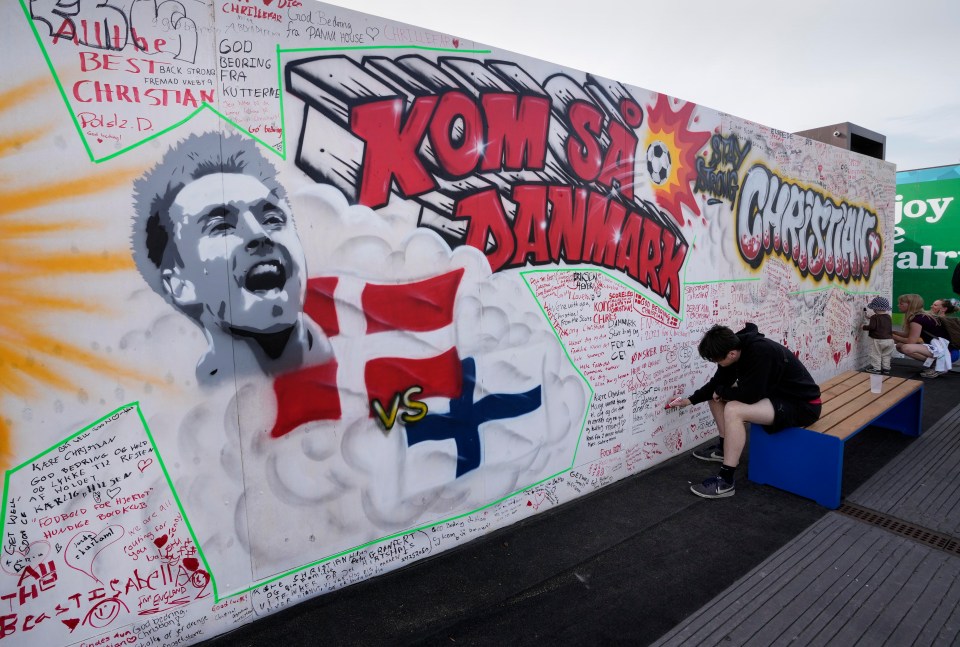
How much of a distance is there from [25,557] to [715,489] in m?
4.31

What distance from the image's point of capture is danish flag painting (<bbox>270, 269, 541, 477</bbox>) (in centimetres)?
291

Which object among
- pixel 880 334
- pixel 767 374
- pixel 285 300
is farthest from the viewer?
pixel 880 334

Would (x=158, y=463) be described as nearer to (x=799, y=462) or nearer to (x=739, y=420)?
(x=739, y=420)

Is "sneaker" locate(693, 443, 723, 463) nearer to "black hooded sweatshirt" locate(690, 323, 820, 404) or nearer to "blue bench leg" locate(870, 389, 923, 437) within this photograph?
"black hooded sweatshirt" locate(690, 323, 820, 404)

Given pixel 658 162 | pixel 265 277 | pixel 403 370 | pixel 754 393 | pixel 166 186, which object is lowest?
pixel 754 393

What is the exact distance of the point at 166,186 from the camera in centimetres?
247

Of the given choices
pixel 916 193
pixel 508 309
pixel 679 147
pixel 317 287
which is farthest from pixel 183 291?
pixel 916 193

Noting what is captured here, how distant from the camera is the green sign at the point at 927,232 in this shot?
10.5 meters

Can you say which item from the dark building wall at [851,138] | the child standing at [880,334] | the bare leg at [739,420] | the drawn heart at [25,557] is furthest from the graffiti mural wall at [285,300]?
the child standing at [880,334]

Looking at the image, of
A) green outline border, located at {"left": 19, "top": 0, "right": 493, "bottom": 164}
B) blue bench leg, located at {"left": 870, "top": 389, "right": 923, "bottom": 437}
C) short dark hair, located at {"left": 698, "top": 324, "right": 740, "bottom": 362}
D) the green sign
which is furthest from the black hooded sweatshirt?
the green sign

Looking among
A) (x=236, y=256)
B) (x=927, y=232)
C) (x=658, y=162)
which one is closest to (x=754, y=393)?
(x=658, y=162)

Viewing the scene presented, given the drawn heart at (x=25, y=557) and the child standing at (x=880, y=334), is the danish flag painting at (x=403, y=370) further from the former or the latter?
the child standing at (x=880, y=334)

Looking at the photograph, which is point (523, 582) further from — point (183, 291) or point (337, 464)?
point (183, 291)

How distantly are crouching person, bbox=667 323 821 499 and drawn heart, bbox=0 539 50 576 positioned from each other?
4132mm
